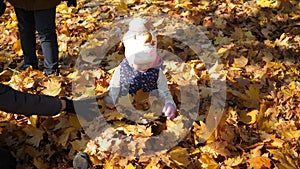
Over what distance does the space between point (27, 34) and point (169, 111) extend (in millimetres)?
1419

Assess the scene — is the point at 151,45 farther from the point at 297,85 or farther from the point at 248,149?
the point at 297,85

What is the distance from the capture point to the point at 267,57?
348 cm

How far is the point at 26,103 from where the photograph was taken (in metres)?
2.38

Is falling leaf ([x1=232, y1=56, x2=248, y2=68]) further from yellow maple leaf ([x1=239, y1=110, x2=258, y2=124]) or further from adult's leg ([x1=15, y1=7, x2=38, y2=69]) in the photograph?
adult's leg ([x1=15, y1=7, x2=38, y2=69])

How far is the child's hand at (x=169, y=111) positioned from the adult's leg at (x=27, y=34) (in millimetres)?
1332

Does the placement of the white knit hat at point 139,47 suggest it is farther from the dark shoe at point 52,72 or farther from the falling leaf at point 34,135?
the dark shoe at point 52,72

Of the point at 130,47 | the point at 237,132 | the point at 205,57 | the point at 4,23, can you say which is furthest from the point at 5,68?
the point at 237,132

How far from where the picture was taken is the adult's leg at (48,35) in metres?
2.92

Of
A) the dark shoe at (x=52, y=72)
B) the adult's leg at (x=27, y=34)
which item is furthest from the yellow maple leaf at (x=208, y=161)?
the adult's leg at (x=27, y=34)

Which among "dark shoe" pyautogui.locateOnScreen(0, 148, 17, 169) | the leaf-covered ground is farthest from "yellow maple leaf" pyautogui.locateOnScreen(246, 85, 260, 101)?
"dark shoe" pyautogui.locateOnScreen(0, 148, 17, 169)

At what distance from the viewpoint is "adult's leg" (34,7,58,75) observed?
2923 mm

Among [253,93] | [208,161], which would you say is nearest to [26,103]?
[208,161]

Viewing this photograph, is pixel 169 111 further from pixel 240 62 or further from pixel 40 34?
pixel 40 34

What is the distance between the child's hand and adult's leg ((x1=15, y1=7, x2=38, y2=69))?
1.33 meters
